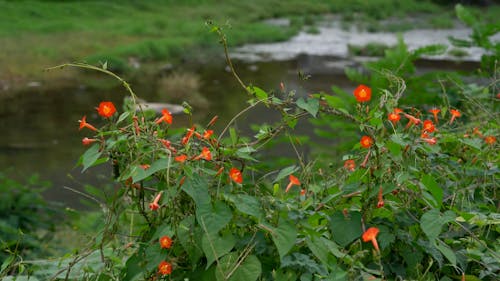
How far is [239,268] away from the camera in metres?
1.30

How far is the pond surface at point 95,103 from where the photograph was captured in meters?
8.47

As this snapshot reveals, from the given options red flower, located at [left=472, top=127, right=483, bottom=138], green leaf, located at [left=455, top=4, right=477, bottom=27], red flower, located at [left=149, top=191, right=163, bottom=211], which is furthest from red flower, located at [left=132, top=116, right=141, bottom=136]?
green leaf, located at [left=455, top=4, right=477, bottom=27]

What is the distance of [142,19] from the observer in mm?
17891

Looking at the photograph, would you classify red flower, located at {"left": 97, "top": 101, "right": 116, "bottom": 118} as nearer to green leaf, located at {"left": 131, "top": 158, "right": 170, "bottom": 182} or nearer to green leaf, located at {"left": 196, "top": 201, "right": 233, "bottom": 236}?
green leaf, located at {"left": 131, "top": 158, "right": 170, "bottom": 182}

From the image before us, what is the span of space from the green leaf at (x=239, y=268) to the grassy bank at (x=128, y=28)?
10.2m

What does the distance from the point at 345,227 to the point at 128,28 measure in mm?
15392

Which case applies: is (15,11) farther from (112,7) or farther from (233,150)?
(233,150)

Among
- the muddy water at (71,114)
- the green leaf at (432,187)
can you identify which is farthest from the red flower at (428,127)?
the muddy water at (71,114)

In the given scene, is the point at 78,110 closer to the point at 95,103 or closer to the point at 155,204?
the point at 95,103

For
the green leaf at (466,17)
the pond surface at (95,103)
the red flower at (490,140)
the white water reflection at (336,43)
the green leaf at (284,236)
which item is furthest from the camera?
the white water reflection at (336,43)

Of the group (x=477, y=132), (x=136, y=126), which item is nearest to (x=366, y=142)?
(x=136, y=126)

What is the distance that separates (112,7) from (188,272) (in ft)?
58.3

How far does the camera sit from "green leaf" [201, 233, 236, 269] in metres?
1.28

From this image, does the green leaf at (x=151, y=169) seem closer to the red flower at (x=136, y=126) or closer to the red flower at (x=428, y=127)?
the red flower at (x=136, y=126)
